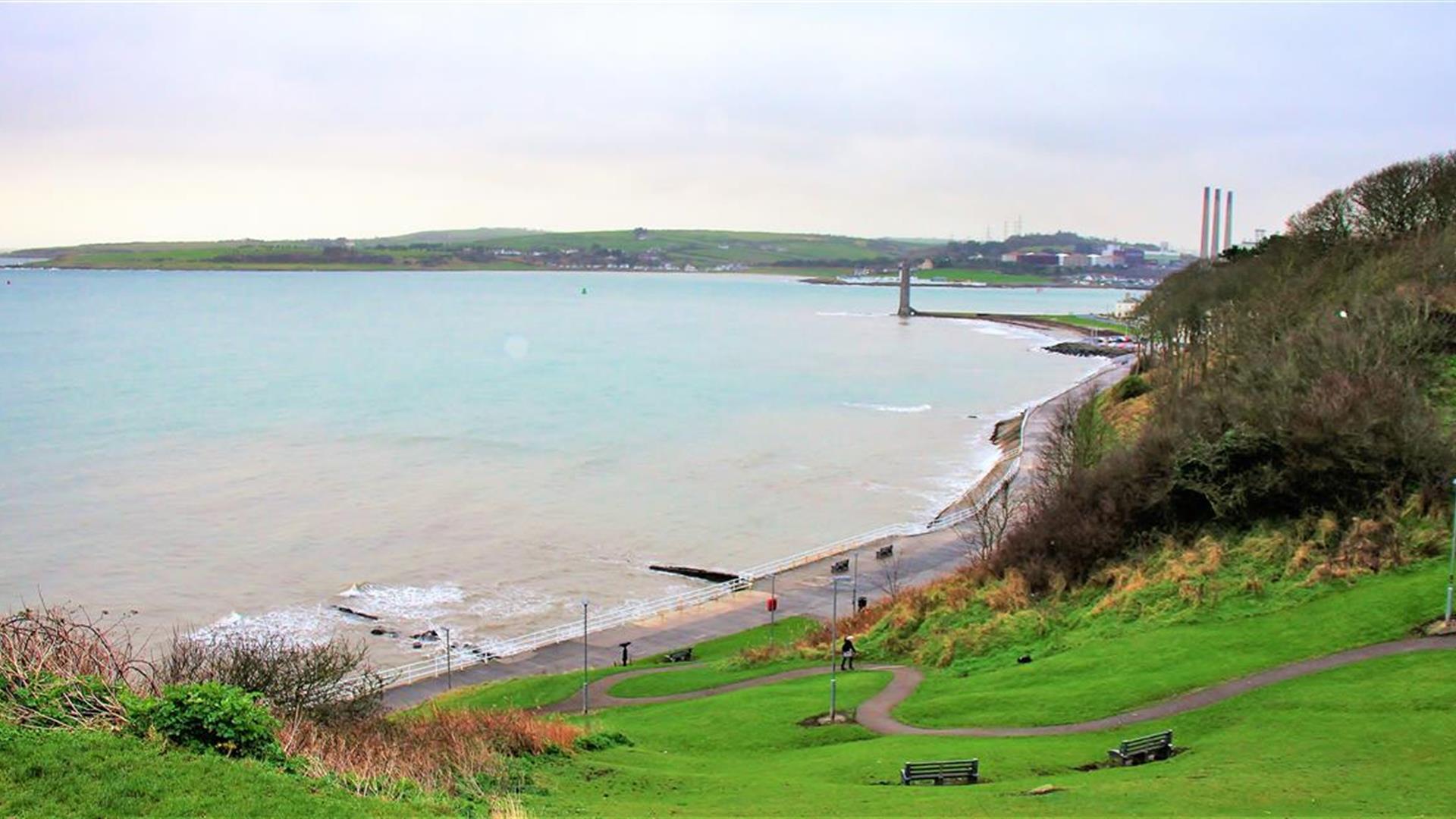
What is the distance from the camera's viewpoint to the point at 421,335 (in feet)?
494

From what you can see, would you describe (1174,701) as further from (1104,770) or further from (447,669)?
(447,669)

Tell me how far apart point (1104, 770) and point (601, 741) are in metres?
7.86

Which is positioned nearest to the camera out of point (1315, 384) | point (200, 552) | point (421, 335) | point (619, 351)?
point (1315, 384)

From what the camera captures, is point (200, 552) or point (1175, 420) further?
point (200, 552)

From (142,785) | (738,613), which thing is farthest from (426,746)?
(738,613)

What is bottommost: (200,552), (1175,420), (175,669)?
(200,552)

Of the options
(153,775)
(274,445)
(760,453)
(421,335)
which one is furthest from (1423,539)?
(421,335)

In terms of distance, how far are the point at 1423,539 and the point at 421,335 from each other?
13810 centimetres

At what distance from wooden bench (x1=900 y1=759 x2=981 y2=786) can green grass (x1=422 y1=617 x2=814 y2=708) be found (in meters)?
10.3

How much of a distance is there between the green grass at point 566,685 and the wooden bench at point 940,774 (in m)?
10.3

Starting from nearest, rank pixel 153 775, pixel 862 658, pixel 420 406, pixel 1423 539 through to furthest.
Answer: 1. pixel 153 775
2. pixel 1423 539
3. pixel 862 658
4. pixel 420 406

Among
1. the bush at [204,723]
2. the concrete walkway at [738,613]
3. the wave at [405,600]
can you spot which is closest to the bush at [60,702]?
the bush at [204,723]

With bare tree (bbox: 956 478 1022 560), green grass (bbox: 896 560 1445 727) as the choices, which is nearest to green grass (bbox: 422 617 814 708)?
green grass (bbox: 896 560 1445 727)

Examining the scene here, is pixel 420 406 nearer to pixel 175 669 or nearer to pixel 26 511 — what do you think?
pixel 26 511
